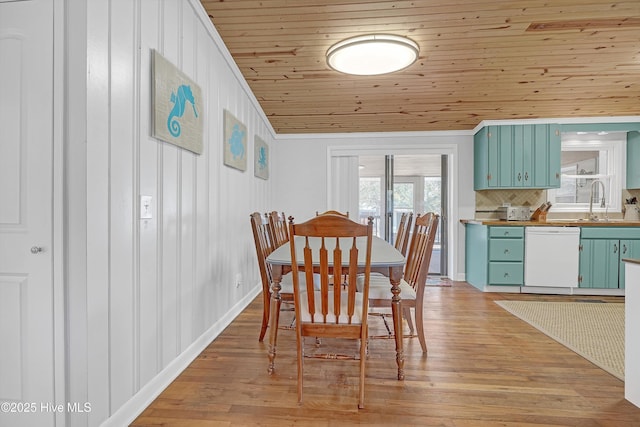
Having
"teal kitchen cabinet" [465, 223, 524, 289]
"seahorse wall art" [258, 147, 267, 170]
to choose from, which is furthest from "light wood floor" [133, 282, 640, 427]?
A: "seahorse wall art" [258, 147, 267, 170]

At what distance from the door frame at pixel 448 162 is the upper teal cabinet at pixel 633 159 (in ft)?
6.79

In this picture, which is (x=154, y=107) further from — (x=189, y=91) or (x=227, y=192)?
(x=227, y=192)

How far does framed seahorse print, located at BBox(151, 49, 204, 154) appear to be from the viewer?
5.65 feet

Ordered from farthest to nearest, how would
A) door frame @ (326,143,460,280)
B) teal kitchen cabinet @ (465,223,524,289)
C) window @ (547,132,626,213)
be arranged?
door frame @ (326,143,460,280) → window @ (547,132,626,213) → teal kitchen cabinet @ (465,223,524,289)

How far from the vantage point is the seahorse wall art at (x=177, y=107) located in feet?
6.12

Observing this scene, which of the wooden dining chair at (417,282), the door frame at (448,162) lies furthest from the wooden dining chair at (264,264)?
the door frame at (448,162)

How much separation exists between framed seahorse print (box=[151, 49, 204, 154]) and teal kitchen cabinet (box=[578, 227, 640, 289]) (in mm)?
4262

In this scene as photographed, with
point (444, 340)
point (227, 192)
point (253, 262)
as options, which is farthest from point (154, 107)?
point (444, 340)

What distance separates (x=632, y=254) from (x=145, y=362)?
4.90 metres

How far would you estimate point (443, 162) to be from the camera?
194 inches

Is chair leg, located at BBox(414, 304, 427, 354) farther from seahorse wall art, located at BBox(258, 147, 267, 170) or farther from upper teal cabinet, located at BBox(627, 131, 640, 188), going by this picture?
upper teal cabinet, located at BBox(627, 131, 640, 188)

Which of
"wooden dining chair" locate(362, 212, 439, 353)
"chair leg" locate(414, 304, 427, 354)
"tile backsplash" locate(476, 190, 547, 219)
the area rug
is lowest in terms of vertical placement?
the area rug

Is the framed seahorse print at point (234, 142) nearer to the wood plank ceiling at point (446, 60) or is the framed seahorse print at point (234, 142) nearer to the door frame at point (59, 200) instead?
the wood plank ceiling at point (446, 60)

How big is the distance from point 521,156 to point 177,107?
4024mm
